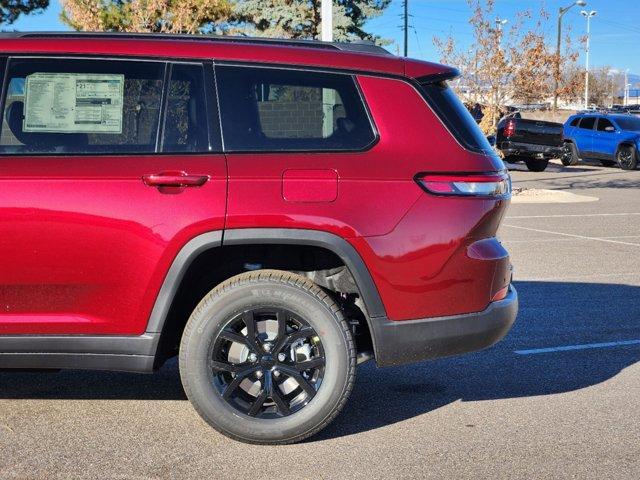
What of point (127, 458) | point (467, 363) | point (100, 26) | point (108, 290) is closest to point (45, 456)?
point (127, 458)

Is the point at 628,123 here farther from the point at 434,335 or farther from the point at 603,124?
the point at 434,335

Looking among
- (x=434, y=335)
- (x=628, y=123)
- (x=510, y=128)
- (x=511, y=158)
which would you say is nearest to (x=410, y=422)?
(x=434, y=335)

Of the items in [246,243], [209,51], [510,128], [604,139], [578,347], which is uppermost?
[209,51]

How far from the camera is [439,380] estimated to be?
5.88 m

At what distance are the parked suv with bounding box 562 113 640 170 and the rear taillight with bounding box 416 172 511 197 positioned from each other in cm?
2705

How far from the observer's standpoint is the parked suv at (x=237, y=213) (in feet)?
14.6

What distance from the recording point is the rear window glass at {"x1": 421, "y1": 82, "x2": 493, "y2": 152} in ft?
15.5

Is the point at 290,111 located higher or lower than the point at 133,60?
lower

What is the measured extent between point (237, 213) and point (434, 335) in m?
1.09

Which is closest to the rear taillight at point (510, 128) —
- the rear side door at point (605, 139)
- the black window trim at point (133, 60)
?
the rear side door at point (605, 139)

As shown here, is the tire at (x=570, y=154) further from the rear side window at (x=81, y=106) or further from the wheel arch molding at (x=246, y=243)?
the rear side window at (x=81, y=106)

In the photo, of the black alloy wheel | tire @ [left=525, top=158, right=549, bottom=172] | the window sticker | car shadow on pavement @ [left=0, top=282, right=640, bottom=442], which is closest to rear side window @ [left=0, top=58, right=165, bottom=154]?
the window sticker

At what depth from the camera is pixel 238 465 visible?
4.38 meters

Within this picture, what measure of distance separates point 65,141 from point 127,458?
146cm
